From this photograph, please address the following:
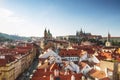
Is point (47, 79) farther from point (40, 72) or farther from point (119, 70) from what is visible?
point (119, 70)

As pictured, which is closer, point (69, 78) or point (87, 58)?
point (69, 78)

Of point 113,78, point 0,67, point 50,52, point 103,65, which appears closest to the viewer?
point 113,78

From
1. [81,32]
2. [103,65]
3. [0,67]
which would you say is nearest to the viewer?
[103,65]

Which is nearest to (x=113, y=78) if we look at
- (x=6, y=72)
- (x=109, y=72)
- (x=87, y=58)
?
(x=109, y=72)

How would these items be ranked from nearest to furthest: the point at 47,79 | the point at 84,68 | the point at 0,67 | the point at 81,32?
the point at 47,79 → the point at 0,67 → the point at 84,68 → the point at 81,32

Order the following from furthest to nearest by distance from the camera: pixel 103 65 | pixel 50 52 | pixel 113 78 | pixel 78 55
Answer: pixel 78 55 < pixel 50 52 < pixel 103 65 < pixel 113 78

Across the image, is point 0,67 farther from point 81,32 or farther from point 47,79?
point 81,32

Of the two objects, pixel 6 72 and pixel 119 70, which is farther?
pixel 6 72

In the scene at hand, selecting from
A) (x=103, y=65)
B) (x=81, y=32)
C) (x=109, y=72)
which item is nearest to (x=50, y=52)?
(x=103, y=65)

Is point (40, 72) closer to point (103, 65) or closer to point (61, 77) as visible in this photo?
point (61, 77)
